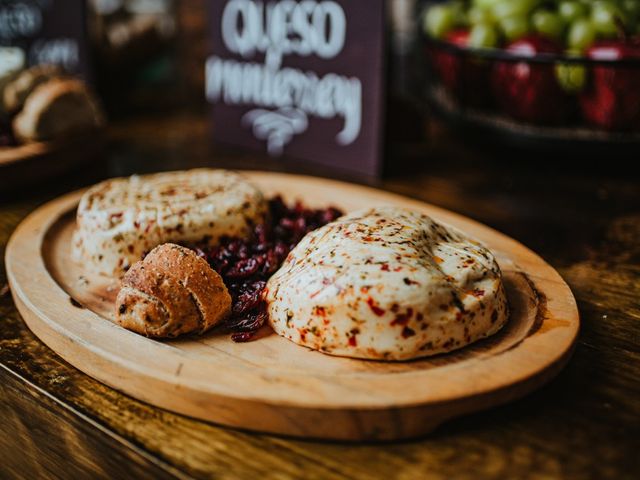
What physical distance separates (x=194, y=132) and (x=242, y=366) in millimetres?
1858

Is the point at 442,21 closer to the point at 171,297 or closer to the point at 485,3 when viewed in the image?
the point at 485,3

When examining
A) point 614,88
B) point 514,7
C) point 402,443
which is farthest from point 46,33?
point 402,443

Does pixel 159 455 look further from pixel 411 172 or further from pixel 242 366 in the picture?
pixel 411 172

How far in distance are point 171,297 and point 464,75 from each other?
1.36 metres

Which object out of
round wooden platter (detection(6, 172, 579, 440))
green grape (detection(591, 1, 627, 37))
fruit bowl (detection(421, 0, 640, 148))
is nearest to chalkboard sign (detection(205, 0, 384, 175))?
fruit bowl (detection(421, 0, 640, 148))

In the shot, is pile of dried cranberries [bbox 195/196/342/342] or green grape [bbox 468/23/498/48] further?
green grape [bbox 468/23/498/48]

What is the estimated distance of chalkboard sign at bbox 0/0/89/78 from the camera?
2.67m

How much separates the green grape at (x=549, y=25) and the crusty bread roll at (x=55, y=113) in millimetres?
1410

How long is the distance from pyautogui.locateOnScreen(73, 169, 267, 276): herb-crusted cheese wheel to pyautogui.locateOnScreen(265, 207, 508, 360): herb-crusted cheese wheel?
26 centimetres

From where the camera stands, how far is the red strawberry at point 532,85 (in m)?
1.91

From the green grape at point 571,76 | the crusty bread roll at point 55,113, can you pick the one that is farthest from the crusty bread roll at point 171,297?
the green grape at point 571,76

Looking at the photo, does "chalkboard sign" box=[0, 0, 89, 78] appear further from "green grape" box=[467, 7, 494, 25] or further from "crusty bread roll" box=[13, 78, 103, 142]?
"green grape" box=[467, 7, 494, 25]

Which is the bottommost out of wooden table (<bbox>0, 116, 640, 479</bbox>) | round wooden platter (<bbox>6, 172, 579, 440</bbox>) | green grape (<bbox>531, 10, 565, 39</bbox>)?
wooden table (<bbox>0, 116, 640, 479</bbox>)

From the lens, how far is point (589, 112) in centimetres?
193
